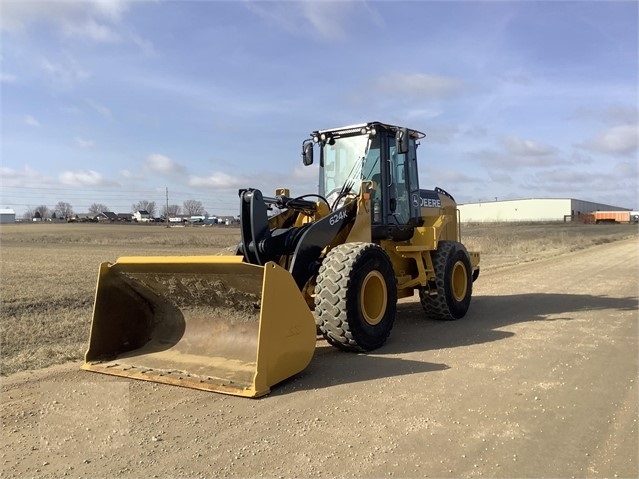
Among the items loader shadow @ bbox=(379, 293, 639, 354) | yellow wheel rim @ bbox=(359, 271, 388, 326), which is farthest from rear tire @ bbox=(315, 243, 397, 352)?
loader shadow @ bbox=(379, 293, 639, 354)

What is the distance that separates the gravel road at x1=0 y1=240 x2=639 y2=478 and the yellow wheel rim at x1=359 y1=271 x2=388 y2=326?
448mm

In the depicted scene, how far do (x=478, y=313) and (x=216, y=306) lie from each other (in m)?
5.19

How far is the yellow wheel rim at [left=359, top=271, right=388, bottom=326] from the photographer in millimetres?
6808

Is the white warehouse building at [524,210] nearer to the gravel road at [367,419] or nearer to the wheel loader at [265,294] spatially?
the wheel loader at [265,294]

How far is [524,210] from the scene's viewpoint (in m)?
123

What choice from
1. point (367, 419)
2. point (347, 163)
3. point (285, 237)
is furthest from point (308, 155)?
point (367, 419)

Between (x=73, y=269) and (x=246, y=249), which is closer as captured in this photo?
(x=246, y=249)

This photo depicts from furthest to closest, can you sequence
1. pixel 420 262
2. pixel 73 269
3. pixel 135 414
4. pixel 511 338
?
pixel 73 269
pixel 420 262
pixel 511 338
pixel 135 414

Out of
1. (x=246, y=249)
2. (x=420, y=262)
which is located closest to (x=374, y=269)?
(x=246, y=249)

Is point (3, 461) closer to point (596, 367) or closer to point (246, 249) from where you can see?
point (246, 249)

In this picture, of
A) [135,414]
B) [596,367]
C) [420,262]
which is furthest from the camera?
[420,262]

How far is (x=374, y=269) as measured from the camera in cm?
675

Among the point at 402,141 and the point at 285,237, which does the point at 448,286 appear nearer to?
the point at 402,141

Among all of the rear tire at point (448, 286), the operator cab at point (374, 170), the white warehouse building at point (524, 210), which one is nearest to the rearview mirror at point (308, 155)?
the operator cab at point (374, 170)
